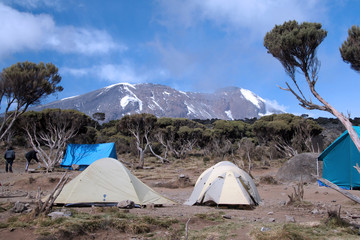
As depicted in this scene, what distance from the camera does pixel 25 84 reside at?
61.2 ft

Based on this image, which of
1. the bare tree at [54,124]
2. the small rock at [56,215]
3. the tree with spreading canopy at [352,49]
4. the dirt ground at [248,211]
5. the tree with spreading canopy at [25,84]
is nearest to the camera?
the dirt ground at [248,211]

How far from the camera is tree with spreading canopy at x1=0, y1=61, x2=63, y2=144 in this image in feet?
59.1

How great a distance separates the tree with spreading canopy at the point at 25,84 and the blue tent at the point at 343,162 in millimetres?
17702

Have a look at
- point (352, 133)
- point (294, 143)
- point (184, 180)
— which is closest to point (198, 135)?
point (294, 143)

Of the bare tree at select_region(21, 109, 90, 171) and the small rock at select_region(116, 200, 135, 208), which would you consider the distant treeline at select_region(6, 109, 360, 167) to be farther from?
the small rock at select_region(116, 200, 135, 208)

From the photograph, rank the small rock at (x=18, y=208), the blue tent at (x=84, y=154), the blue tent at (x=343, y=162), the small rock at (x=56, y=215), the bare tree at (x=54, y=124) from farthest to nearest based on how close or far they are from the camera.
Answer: the bare tree at (x=54, y=124) → the blue tent at (x=84, y=154) → the blue tent at (x=343, y=162) → the small rock at (x=18, y=208) → the small rock at (x=56, y=215)

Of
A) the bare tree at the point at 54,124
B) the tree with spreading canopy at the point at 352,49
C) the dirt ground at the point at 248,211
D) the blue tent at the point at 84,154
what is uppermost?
the tree with spreading canopy at the point at 352,49

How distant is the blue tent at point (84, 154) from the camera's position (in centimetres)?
2342

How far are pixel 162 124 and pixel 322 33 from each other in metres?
31.7

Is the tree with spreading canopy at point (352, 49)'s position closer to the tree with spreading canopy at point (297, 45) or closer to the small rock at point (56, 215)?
the tree with spreading canopy at point (297, 45)

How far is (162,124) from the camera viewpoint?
4047cm

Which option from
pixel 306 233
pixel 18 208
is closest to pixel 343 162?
pixel 306 233

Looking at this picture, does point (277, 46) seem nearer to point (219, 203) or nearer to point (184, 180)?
point (219, 203)

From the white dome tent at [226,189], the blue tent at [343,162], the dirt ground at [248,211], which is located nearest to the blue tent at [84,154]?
the dirt ground at [248,211]
